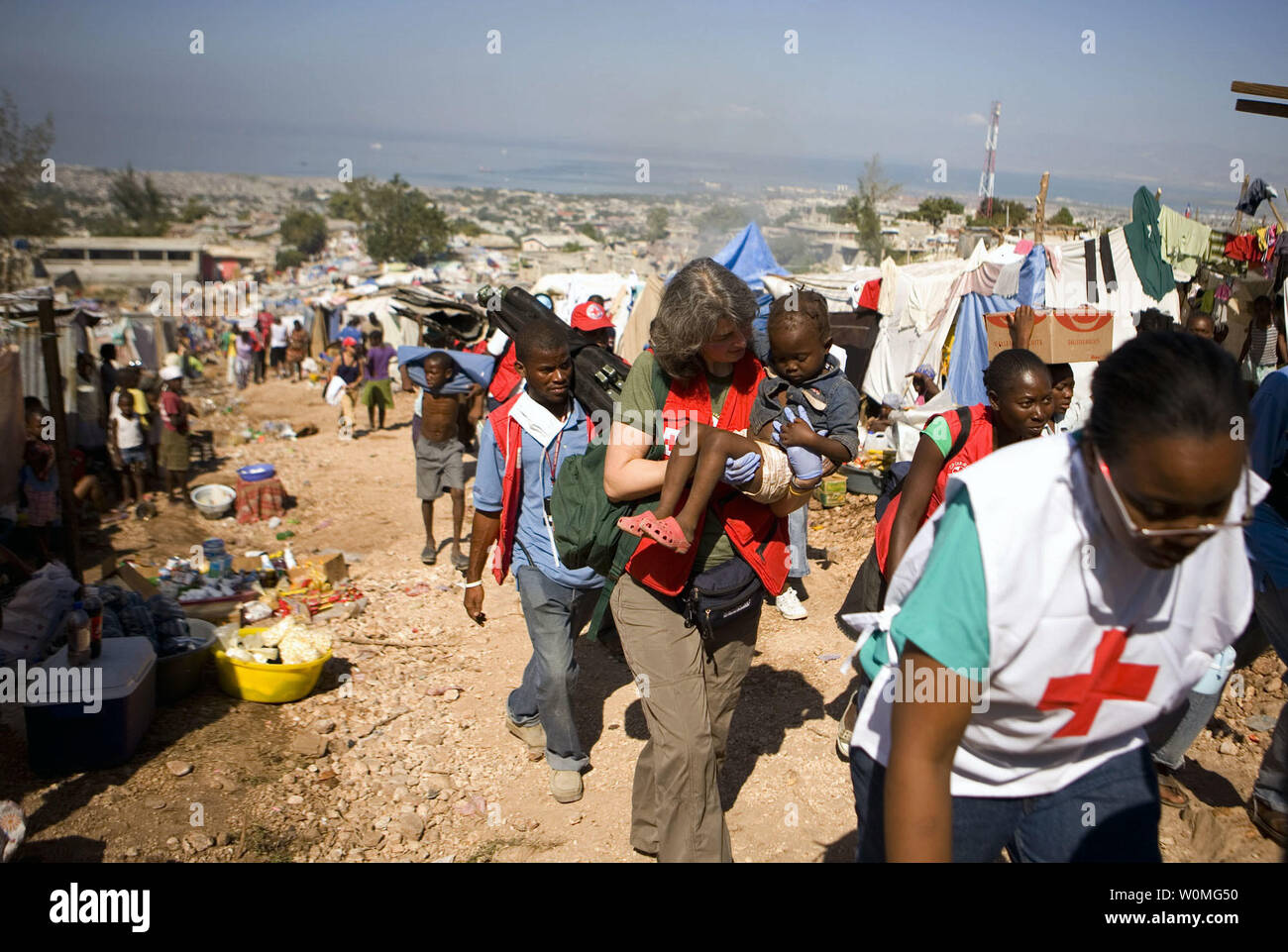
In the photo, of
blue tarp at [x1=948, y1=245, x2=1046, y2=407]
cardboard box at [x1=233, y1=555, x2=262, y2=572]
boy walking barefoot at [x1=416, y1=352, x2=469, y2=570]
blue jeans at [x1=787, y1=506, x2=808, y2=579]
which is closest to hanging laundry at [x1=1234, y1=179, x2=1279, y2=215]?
blue tarp at [x1=948, y1=245, x2=1046, y2=407]

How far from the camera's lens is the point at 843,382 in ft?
11.5

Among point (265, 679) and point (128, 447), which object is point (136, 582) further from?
point (128, 447)

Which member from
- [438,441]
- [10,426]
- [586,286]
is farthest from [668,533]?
[586,286]

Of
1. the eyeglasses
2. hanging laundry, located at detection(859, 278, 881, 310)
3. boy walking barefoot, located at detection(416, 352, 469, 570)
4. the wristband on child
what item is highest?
hanging laundry, located at detection(859, 278, 881, 310)

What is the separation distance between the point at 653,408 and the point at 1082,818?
1668 millimetres

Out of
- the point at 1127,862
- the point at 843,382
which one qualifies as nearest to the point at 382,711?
the point at 843,382

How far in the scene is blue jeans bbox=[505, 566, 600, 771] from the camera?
12.2ft

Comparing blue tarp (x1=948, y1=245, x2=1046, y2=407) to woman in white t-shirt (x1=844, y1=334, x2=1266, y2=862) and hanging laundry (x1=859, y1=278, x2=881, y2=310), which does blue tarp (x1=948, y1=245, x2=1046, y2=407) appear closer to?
hanging laundry (x1=859, y1=278, x2=881, y2=310)

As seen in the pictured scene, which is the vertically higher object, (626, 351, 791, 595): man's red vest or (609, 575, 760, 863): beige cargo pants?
(626, 351, 791, 595): man's red vest

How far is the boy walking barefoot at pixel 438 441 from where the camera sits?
24.5ft

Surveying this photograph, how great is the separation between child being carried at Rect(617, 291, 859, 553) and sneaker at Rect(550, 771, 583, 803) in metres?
1.65

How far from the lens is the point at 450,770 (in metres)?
4.35
